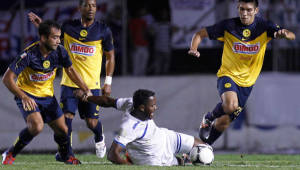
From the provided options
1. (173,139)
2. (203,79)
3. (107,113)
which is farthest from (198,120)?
(173,139)

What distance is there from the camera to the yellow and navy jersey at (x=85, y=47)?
31.4 feet

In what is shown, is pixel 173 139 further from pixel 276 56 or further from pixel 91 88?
pixel 276 56

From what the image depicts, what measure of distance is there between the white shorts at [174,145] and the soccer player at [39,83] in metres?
1.23

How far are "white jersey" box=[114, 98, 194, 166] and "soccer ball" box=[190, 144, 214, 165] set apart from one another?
145mm

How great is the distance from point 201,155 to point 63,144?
6.27 ft

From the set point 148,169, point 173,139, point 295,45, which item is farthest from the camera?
point 295,45

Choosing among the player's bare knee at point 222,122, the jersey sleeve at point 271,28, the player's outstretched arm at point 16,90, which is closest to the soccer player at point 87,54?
the player's outstretched arm at point 16,90

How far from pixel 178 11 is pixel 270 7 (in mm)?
1867

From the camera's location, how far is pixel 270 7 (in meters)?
13.0

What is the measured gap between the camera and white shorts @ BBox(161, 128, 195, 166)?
27.2 feet

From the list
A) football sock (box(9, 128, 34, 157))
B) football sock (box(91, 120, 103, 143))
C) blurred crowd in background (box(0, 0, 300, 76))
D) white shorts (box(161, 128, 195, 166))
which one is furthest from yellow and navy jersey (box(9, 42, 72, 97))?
blurred crowd in background (box(0, 0, 300, 76))

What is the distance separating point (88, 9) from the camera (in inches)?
374

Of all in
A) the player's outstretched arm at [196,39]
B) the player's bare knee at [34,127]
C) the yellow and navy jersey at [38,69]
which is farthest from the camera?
the player's outstretched arm at [196,39]

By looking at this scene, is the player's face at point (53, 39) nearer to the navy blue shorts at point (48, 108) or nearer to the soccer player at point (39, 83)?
the soccer player at point (39, 83)
